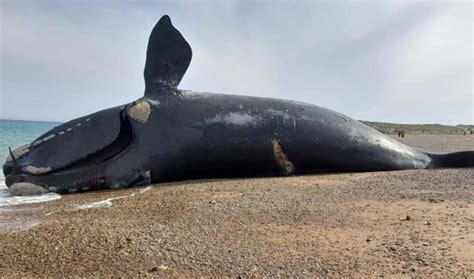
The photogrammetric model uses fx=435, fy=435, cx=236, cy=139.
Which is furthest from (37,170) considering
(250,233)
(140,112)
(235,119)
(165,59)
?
(250,233)

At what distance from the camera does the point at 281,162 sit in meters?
8.50

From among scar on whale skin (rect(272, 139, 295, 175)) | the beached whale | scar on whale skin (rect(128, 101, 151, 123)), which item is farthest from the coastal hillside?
scar on whale skin (rect(128, 101, 151, 123))

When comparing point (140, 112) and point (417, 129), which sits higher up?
point (417, 129)

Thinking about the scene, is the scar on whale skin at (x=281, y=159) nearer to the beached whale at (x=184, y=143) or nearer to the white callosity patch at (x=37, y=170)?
the beached whale at (x=184, y=143)

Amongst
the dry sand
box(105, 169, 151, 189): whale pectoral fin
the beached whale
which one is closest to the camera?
the dry sand

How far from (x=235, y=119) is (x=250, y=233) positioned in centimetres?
434

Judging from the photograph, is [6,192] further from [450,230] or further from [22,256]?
[450,230]

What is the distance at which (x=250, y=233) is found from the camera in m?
4.37

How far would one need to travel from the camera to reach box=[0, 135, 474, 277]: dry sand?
346 centimetres

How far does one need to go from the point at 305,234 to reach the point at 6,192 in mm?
6079

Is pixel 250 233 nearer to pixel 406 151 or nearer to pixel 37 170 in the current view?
pixel 37 170

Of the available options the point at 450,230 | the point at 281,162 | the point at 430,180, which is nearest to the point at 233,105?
the point at 281,162

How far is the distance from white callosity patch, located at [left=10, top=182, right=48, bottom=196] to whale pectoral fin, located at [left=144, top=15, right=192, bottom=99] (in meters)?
2.61

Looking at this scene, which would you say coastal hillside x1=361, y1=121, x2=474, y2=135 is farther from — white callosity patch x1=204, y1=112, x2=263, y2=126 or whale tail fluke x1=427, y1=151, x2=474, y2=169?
white callosity patch x1=204, y1=112, x2=263, y2=126
